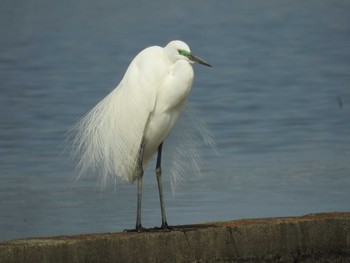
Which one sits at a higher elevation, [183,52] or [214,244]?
[183,52]

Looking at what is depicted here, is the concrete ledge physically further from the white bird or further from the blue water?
the blue water

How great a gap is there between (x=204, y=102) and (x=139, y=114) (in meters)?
9.51

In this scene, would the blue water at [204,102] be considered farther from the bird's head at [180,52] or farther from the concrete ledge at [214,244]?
the bird's head at [180,52]

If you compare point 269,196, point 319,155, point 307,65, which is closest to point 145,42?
point 307,65

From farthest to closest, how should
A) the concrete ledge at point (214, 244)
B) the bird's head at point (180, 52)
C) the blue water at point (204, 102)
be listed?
the blue water at point (204, 102)
the bird's head at point (180, 52)
the concrete ledge at point (214, 244)

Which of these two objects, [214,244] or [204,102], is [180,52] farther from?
[204,102]

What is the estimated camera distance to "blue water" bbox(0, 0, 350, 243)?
949 centimetres

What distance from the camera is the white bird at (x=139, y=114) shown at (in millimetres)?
6598

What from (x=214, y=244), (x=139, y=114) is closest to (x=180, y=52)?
(x=139, y=114)

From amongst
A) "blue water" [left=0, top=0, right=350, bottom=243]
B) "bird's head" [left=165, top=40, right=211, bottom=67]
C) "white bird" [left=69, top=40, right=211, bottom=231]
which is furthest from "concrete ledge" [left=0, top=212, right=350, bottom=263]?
"blue water" [left=0, top=0, right=350, bottom=243]

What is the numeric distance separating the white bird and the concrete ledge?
13.1 inches

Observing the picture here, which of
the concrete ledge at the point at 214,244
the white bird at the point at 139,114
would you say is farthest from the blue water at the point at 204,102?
the concrete ledge at the point at 214,244

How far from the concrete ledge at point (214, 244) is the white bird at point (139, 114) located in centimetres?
33

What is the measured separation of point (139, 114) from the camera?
21.9ft
